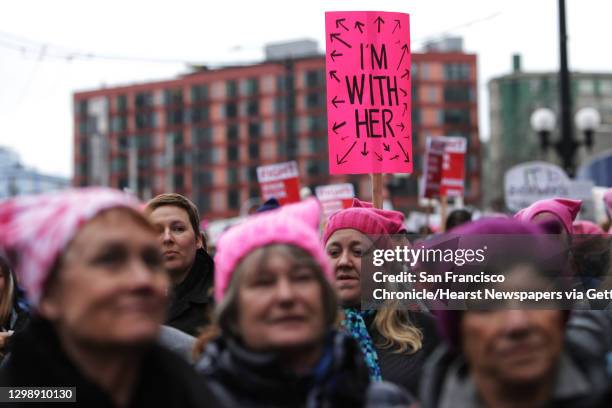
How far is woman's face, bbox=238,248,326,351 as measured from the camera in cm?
238

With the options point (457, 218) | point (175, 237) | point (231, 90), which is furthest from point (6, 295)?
point (231, 90)

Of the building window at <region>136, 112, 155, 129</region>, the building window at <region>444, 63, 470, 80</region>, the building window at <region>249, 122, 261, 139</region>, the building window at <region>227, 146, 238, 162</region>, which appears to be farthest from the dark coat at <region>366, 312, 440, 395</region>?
the building window at <region>136, 112, 155, 129</region>

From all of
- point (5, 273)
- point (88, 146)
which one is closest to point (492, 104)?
point (88, 146)

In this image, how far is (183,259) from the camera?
4559 millimetres

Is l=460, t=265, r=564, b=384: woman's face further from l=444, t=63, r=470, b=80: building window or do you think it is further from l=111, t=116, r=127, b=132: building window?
l=111, t=116, r=127, b=132: building window

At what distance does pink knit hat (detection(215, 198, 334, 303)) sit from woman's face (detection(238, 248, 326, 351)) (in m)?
0.05

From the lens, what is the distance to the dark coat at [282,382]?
2371 millimetres

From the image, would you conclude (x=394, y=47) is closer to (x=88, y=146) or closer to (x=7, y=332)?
(x=7, y=332)

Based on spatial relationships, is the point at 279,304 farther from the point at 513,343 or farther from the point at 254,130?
the point at 254,130

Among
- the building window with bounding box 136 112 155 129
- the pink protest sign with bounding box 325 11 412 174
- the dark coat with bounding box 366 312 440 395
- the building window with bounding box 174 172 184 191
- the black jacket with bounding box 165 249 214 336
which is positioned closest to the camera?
the dark coat with bounding box 366 312 440 395

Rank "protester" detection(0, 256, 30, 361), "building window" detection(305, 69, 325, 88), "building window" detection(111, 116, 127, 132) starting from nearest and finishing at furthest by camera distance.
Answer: "protester" detection(0, 256, 30, 361) → "building window" detection(305, 69, 325, 88) → "building window" detection(111, 116, 127, 132)

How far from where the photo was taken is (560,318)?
2352 mm

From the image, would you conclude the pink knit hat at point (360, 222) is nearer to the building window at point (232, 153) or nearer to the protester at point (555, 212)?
the protester at point (555, 212)

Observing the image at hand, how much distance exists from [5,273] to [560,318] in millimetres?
3300
